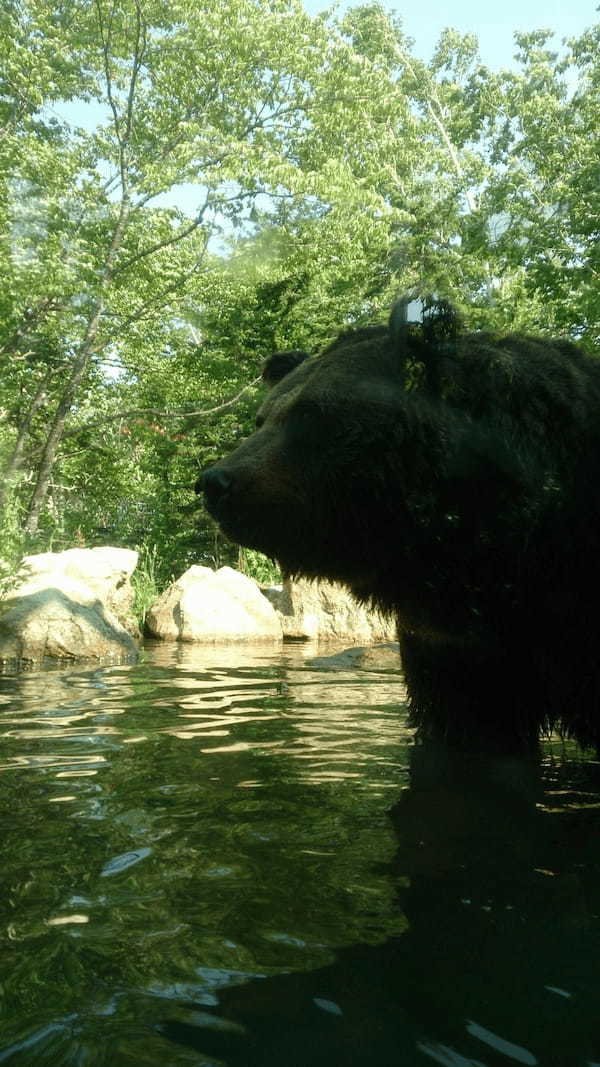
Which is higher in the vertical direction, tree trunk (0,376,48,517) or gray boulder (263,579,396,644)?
tree trunk (0,376,48,517)

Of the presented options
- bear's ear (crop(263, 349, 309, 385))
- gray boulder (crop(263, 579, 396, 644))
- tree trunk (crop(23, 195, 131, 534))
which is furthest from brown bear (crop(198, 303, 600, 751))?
tree trunk (crop(23, 195, 131, 534))

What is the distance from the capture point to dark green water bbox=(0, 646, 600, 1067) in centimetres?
141

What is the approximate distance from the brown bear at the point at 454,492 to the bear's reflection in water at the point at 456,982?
639 millimetres

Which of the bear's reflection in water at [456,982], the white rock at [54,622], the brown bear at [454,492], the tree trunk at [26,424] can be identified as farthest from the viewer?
the tree trunk at [26,424]

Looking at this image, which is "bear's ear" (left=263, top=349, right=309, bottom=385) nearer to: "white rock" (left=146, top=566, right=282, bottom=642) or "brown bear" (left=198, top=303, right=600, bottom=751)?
"brown bear" (left=198, top=303, right=600, bottom=751)

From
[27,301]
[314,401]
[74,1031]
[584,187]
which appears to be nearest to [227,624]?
[27,301]

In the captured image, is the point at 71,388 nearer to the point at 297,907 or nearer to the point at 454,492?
the point at 454,492

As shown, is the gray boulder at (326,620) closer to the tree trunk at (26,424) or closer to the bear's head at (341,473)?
the tree trunk at (26,424)

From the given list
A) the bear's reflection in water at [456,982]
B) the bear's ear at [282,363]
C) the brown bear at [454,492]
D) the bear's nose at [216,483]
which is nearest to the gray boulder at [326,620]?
the bear's ear at [282,363]

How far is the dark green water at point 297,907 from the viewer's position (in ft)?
4.63

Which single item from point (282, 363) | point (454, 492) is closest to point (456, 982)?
point (454, 492)

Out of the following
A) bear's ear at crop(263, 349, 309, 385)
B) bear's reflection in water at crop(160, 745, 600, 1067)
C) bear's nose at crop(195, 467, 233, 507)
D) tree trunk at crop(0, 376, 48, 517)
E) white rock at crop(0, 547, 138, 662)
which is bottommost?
bear's reflection in water at crop(160, 745, 600, 1067)

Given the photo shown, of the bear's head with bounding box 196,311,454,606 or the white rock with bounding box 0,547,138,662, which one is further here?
the white rock with bounding box 0,547,138,662

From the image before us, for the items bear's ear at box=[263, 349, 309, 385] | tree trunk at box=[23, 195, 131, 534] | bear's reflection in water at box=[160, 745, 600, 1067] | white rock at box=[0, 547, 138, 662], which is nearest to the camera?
bear's reflection in water at box=[160, 745, 600, 1067]
